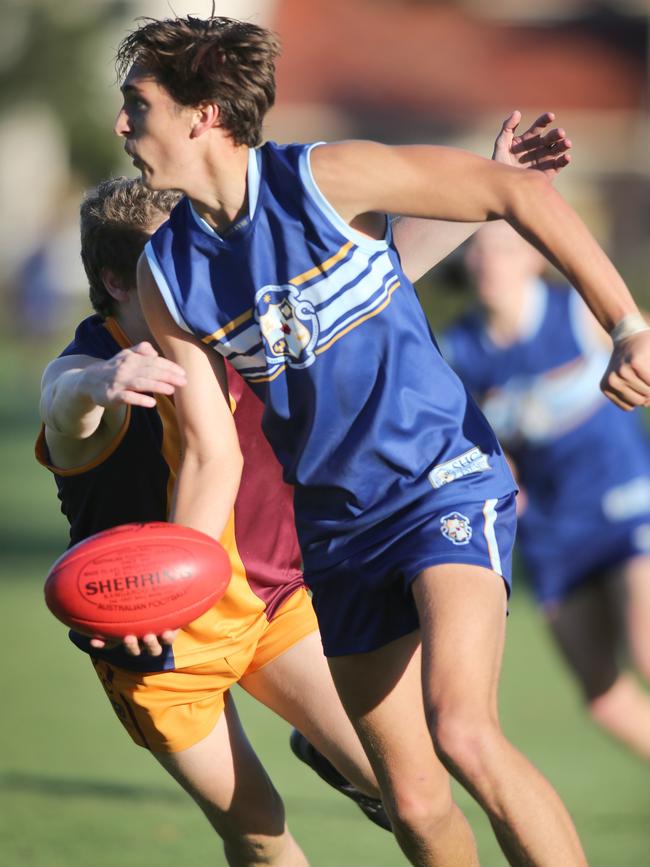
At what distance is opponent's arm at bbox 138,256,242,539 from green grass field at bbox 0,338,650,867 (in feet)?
6.44

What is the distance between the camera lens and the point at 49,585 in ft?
12.4

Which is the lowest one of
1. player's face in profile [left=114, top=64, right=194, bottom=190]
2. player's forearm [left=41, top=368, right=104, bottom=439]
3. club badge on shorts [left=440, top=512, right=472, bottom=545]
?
club badge on shorts [left=440, top=512, right=472, bottom=545]

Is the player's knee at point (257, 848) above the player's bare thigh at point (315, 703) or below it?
below

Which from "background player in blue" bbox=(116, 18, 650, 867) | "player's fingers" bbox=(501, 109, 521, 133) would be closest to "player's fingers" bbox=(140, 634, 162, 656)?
"background player in blue" bbox=(116, 18, 650, 867)

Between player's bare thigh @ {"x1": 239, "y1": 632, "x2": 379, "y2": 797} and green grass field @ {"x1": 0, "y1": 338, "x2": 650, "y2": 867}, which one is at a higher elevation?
player's bare thigh @ {"x1": 239, "y1": 632, "x2": 379, "y2": 797}

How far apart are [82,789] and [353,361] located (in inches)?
137

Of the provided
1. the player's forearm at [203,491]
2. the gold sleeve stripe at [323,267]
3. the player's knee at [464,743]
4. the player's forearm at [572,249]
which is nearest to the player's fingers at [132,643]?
the player's forearm at [203,491]

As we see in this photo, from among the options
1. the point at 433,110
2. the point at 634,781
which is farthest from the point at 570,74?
the point at 634,781

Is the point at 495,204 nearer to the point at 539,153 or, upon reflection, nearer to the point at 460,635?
the point at 539,153

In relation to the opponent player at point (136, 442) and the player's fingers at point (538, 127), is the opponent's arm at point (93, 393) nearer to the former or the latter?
the opponent player at point (136, 442)

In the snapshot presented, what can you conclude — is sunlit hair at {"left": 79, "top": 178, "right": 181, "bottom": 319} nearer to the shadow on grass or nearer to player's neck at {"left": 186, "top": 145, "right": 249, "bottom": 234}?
player's neck at {"left": 186, "top": 145, "right": 249, "bottom": 234}

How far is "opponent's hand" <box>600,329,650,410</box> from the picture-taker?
3.30 meters

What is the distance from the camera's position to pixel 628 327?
133 inches

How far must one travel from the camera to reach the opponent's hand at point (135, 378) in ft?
11.7
